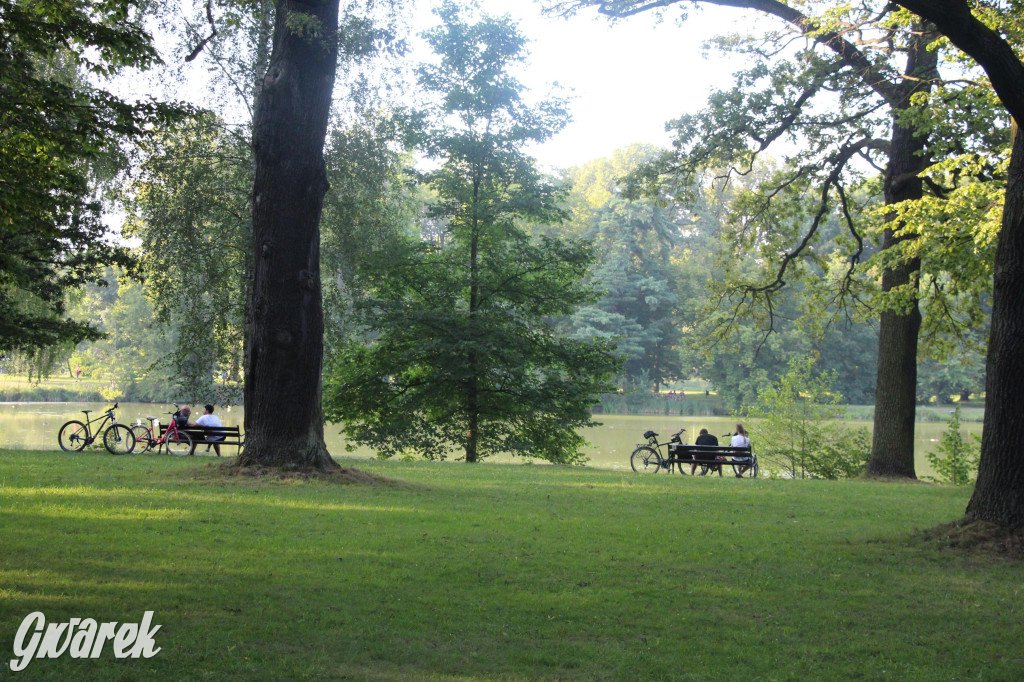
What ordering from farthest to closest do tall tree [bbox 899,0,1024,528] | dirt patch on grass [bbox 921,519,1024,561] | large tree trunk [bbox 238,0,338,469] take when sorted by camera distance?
1. large tree trunk [bbox 238,0,338,469]
2. tall tree [bbox 899,0,1024,528]
3. dirt patch on grass [bbox 921,519,1024,561]

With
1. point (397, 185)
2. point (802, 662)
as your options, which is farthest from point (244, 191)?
point (802, 662)

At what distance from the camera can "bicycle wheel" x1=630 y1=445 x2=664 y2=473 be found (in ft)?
64.4

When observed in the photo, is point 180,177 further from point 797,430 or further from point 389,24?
point 797,430

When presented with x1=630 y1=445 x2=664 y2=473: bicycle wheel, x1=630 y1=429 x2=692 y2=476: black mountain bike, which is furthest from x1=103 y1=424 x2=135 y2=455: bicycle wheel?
x1=630 y1=445 x2=664 y2=473: bicycle wheel

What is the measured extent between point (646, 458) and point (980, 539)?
39.6ft

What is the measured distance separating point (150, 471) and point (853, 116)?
14615 millimetres

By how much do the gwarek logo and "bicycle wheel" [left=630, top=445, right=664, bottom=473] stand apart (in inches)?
604

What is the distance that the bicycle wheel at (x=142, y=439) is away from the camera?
641 inches

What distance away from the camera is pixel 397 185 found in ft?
72.7

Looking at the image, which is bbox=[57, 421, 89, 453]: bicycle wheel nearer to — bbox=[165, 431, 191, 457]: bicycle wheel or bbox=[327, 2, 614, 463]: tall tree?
bbox=[165, 431, 191, 457]: bicycle wheel

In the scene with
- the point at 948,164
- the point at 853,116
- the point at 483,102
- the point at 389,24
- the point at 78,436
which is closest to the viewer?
the point at 948,164

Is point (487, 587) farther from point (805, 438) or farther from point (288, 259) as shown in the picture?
point (805, 438)

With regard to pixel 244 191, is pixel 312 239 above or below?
below

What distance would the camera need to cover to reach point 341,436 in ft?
109
